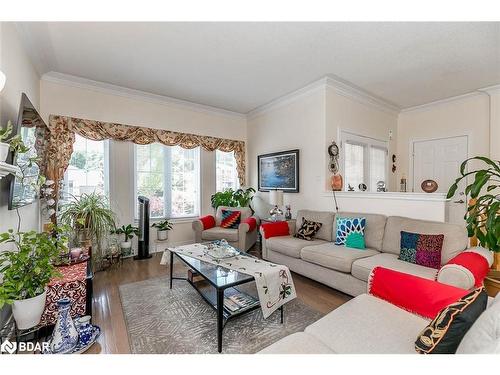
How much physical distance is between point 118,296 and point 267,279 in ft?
5.67

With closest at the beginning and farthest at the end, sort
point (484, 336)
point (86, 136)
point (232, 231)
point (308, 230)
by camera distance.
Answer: point (484, 336) < point (308, 230) < point (86, 136) < point (232, 231)

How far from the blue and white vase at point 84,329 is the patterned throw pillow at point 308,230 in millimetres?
2474

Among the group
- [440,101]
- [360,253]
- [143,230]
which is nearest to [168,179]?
[143,230]

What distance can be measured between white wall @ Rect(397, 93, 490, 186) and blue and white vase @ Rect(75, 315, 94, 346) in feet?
17.5

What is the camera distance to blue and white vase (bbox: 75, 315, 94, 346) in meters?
1.69

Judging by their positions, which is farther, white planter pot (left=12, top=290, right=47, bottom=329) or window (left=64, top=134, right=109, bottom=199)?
window (left=64, top=134, right=109, bottom=199)

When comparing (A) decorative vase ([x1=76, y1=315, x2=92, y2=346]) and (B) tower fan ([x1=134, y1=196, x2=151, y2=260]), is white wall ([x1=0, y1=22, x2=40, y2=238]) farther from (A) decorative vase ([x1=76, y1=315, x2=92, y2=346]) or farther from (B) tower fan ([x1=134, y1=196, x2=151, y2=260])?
(B) tower fan ([x1=134, y1=196, x2=151, y2=260])

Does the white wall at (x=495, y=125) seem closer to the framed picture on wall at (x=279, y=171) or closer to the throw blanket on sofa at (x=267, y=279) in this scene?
the framed picture on wall at (x=279, y=171)

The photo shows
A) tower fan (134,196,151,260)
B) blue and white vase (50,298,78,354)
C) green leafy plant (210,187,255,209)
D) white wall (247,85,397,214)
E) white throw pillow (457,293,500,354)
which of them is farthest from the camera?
green leafy plant (210,187,255,209)

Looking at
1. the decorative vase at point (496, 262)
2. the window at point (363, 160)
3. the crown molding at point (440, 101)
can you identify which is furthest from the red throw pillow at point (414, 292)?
the crown molding at point (440, 101)

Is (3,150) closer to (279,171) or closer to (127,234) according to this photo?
(127,234)

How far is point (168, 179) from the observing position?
4.34m

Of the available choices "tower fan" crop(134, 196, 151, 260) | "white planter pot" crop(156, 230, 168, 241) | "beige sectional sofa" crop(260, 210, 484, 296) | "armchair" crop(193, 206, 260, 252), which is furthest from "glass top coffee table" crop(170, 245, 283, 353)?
"white planter pot" crop(156, 230, 168, 241)
